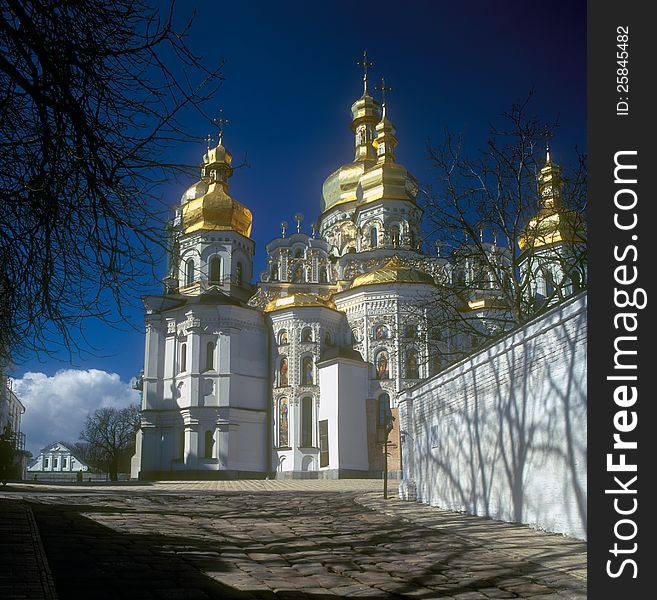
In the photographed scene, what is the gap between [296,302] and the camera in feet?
143

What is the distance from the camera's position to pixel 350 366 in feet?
135

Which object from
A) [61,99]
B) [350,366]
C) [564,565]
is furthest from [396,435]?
[61,99]

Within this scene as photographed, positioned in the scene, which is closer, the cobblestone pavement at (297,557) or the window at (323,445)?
the cobblestone pavement at (297,557)

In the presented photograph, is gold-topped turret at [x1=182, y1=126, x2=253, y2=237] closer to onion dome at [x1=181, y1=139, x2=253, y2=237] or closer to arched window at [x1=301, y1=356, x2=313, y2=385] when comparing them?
onion dome at [x1=181, y1=139, x2=253, y2=237]

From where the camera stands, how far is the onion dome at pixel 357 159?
2195 inches

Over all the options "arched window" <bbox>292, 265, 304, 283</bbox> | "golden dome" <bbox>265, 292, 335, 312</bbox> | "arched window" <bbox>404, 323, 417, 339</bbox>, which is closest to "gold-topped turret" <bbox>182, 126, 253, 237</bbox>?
"arched window" <bbox>292, 265, 304, 283</bbox>

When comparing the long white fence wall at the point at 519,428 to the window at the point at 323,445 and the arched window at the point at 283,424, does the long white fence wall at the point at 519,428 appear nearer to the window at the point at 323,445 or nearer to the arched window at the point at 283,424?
the window at the point at 323,445

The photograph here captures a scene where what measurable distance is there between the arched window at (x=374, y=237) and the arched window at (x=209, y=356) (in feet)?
38.6

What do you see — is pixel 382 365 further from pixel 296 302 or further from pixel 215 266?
pixel 215 266

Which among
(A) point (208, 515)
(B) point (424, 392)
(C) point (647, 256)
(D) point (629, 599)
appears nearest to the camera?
(D) point (629, 599)

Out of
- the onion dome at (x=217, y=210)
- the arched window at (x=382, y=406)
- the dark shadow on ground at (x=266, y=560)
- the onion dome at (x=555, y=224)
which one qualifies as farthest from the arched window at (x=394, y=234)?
the dark shadow on ground at (x=266, y=560)

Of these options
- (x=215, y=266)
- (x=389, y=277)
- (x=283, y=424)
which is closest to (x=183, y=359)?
(x=283, y=424)

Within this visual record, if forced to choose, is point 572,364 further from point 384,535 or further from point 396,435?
point 396,435

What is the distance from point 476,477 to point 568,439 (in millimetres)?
3943
